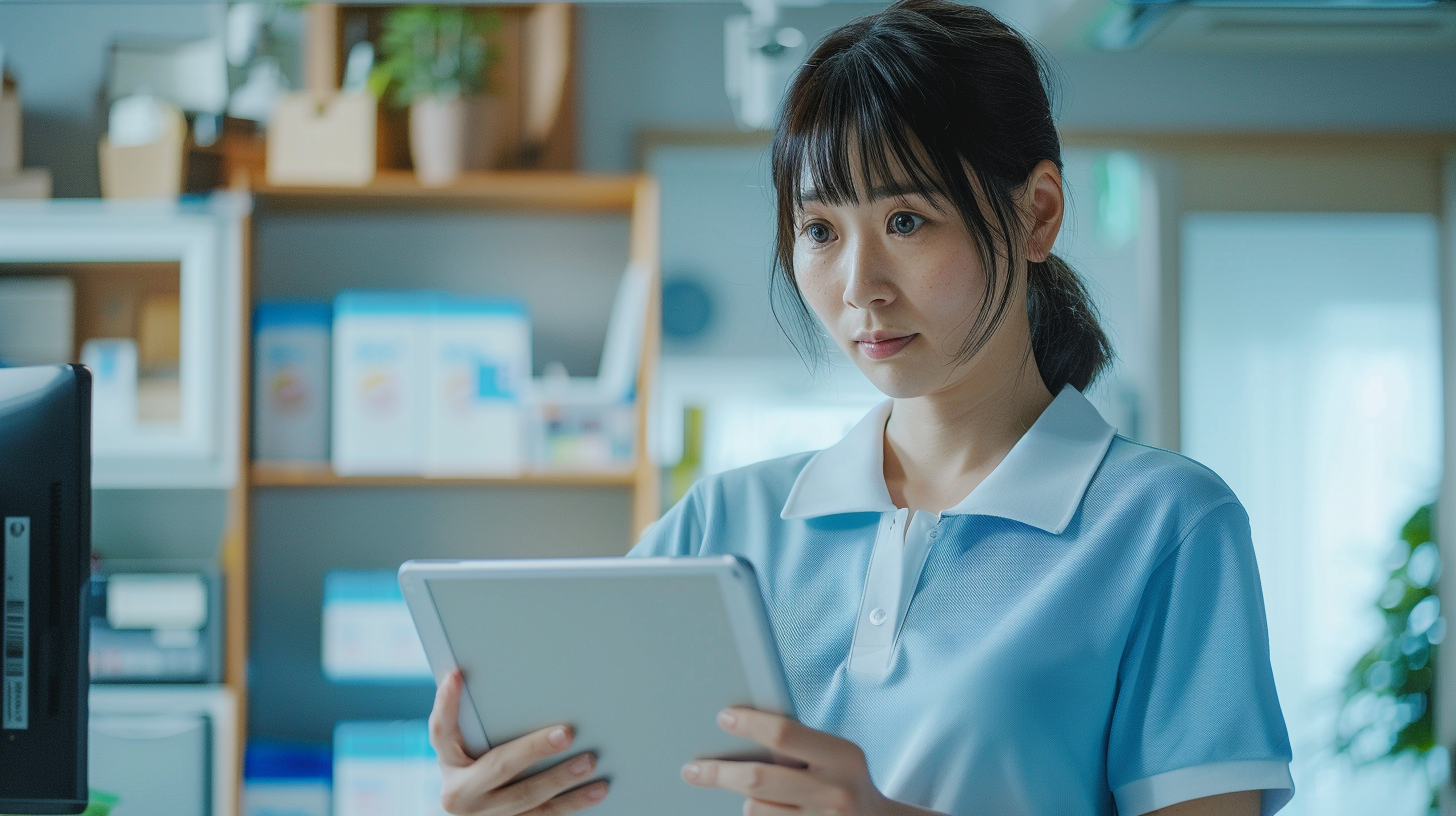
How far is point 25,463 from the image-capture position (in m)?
0.90

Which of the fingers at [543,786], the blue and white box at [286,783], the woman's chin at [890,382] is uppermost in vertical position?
the woman's chin at [890,382]

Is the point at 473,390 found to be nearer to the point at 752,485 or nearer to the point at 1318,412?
the point at 752,485

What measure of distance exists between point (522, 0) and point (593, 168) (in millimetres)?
406

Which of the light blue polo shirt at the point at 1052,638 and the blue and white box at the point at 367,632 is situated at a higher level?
the light blue polo shirt at the point at 1052,638

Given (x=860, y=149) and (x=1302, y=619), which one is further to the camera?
(x=1302, y=619)

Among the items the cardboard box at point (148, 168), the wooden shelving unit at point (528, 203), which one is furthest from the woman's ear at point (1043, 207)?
the cardboard box at point (148, 168)

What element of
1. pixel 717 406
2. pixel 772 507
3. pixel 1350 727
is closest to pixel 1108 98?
pixel 717 406

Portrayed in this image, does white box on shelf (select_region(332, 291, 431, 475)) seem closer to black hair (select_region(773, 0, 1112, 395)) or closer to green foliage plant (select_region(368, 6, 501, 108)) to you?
green foliage plant (select_region(368, 6, 501, 108))

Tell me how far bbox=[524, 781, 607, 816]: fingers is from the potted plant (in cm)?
178

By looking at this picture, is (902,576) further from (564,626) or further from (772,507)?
(564,626)

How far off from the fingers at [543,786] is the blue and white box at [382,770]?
5.24 ft

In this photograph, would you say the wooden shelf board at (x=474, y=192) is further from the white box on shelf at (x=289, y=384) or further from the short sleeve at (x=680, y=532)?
the short sleeve at (x=680, y=532)

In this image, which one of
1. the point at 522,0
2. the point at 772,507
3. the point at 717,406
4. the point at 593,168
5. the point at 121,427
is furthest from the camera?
the point at 717,406

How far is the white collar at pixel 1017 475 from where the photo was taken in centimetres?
92
